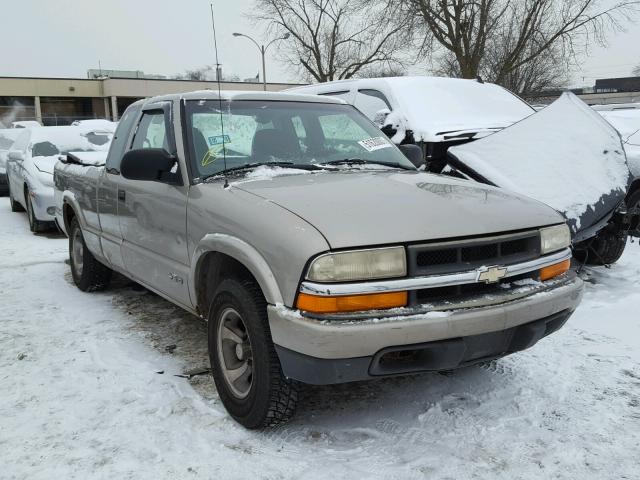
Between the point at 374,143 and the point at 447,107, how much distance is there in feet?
9.22

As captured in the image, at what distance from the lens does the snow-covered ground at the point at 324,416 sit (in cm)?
261

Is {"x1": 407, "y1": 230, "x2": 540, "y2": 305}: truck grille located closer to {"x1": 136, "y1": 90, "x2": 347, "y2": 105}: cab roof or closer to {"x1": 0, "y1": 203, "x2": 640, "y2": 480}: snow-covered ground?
{"x1": 0, "y1": 203, "x2": 640, "y2": 480}: snow-covered ground

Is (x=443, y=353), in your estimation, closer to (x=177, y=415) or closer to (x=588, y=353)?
(x=177, y=415)

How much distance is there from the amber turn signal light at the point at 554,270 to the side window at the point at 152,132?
238 centimetres

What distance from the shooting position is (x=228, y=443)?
280 cm

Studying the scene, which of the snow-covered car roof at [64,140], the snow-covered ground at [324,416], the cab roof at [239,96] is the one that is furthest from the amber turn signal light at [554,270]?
the snow-covered car roof at [64,140]

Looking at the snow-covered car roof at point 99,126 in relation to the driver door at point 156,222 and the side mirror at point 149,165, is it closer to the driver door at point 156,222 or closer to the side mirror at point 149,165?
the driver door at point 156,222

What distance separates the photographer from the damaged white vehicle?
15.3 feet

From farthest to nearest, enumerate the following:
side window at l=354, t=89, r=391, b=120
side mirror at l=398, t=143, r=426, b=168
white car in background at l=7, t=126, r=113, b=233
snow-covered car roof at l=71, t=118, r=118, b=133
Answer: snow-covered car roof at l=71, t=118, r=118, b=133 < white car in background at l=7, t=126, r=113, b=233 < side window at l=354, t=89, r=391, b=120 < side mirror at l=398, t=143, r=426, b=168

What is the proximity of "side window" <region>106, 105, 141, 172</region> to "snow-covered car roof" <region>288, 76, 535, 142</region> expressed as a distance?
8.99 ft

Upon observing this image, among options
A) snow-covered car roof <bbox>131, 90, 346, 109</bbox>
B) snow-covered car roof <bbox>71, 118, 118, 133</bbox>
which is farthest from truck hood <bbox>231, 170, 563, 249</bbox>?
snow-covered car roof <bbox>71, 118, 118, 133</bbox>

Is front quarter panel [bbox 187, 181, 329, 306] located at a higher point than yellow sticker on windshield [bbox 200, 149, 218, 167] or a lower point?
lower

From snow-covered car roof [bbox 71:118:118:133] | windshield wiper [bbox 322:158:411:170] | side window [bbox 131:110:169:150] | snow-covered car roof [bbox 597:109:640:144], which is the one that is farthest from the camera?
snow-covered car roof [bbox 71:118:118:133]

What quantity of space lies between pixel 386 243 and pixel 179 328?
251 cm
